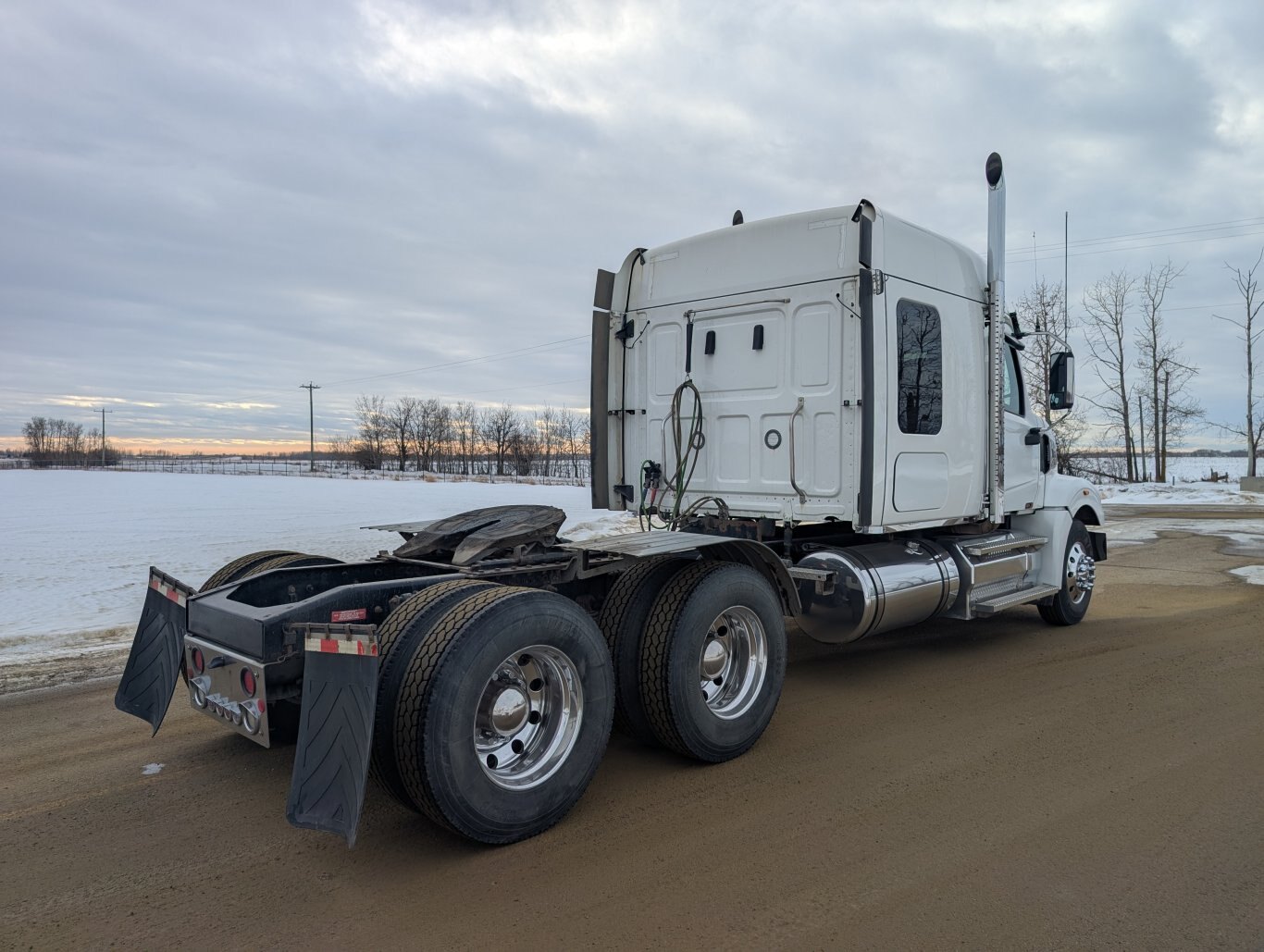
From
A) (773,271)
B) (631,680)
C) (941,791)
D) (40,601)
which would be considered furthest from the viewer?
(40,601)

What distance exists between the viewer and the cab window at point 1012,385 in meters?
6.98

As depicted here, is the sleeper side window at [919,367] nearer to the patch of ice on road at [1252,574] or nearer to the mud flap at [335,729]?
the mud flap at [335,729]

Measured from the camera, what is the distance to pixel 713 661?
4.39 metres

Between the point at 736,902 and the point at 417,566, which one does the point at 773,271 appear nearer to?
the point at 417,566

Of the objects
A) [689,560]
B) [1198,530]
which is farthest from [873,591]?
[1198,530]

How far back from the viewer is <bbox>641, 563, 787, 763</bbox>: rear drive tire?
4.05 metres

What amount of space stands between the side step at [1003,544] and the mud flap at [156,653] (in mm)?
5524

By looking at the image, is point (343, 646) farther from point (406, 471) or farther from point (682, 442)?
point (406, 471)

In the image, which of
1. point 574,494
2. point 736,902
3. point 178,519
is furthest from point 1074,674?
point 574,494

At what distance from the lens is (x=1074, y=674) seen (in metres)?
5.94

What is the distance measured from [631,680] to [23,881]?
2.60 metres

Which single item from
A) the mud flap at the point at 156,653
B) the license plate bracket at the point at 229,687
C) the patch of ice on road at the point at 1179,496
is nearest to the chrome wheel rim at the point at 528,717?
the license plate bracket at the point at 229,687

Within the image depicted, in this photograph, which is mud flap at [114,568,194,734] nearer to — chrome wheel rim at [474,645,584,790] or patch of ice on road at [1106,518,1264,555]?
chrome wheel rim at [474,645,584,790]

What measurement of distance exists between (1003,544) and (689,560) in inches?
144
